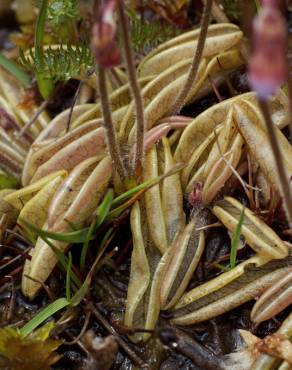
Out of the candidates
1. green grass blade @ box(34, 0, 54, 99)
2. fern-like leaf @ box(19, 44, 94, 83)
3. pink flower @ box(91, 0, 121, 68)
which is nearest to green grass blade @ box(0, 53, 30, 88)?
green grass blade @ box(34, 0, 54, 99)

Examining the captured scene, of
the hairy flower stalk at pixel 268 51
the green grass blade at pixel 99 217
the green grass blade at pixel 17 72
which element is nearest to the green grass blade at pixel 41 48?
the green grass blade at pixel 17 72

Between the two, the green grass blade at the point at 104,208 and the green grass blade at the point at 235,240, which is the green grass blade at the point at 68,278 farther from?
the green grass blade at the point at 235,240

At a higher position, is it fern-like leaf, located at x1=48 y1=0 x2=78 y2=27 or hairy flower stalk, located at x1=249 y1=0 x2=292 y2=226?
fern-like leaf, located at x1=48 y1=0 x2=78 y2=27

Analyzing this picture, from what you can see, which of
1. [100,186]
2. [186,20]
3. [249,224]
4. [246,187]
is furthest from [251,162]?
[186,20]

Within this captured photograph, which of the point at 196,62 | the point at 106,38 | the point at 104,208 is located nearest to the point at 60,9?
the point at 196,62

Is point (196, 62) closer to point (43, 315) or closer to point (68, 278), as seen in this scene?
point (68, 278)

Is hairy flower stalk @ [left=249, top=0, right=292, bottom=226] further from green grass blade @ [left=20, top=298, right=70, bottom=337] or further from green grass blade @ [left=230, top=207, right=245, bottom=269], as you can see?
green grass blade @ [left=20, top=298, right=70, bottom=337]
